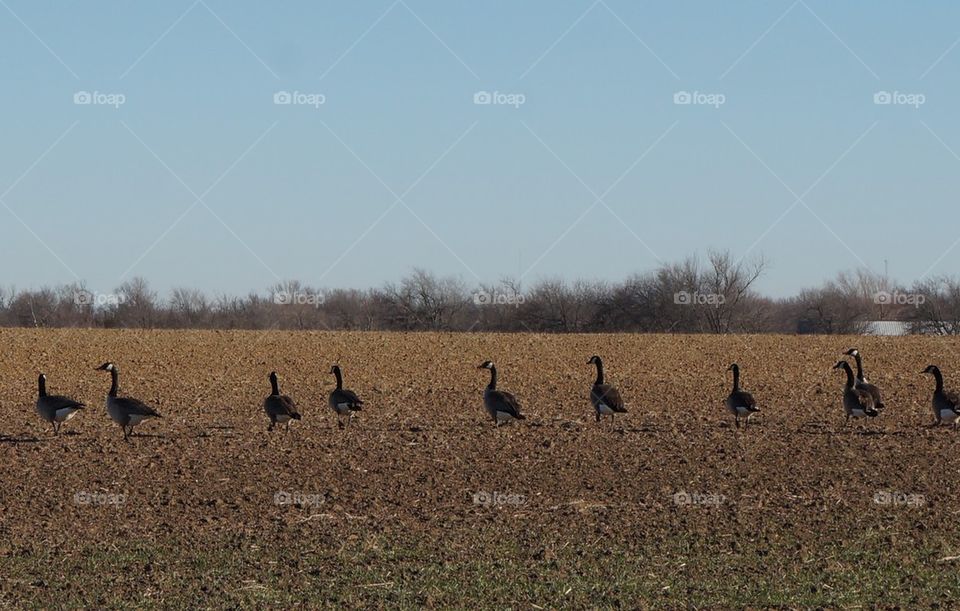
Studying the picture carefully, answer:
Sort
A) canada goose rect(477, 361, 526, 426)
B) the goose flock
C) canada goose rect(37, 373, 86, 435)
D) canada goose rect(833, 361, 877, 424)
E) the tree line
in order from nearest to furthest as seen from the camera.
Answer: the goose flock, canada goose rect(37, 373, 86, 435), canada goose rect(833, 361, 877, 424), canada goose rect(477, 361, 526, 426), the tree line

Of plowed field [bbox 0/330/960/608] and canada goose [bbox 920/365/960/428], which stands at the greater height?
canada goose [bbox 920/365/960/428]

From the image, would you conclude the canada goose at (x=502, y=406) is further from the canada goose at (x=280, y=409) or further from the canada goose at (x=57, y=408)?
the canada goose at (x=57, y=408)

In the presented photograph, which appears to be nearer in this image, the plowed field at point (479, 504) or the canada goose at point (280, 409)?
the plowed field at point (479, 504)

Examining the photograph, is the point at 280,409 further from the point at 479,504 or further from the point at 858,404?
the point at 858,404

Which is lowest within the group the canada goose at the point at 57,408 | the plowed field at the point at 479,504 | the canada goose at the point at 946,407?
the plowed field at the point at 479,504

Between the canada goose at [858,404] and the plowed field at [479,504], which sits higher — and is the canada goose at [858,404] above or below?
above

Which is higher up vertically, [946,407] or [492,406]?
[492,406]

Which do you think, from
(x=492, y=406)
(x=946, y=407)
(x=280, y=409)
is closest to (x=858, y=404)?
(x=946, y=407)

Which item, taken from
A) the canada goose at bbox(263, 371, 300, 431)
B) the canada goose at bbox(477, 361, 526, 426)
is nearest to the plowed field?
the canada goose at bbox(477, 361, 526, 426)

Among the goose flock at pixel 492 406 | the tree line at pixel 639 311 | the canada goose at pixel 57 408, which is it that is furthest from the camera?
the tree line at pixel 639 311

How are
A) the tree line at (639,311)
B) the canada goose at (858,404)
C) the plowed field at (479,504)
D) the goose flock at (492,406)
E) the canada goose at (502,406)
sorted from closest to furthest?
the plowed field at (479,504) → the goose flock at (492,406) → the canada goose at (858,404) → the canada goose at (502,406) → the tree line at (639,311)

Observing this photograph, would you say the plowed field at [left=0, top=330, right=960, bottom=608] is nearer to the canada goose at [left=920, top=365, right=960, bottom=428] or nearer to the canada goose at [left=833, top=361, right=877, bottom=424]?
the canada goose at [left=833, top=361, right=877, bottom=424]

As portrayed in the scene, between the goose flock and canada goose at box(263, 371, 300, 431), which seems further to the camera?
canada goose at box(263, 371, 300, 431)

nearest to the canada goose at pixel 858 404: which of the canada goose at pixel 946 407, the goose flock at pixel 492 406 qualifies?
the goose flock at pixel 492 406
